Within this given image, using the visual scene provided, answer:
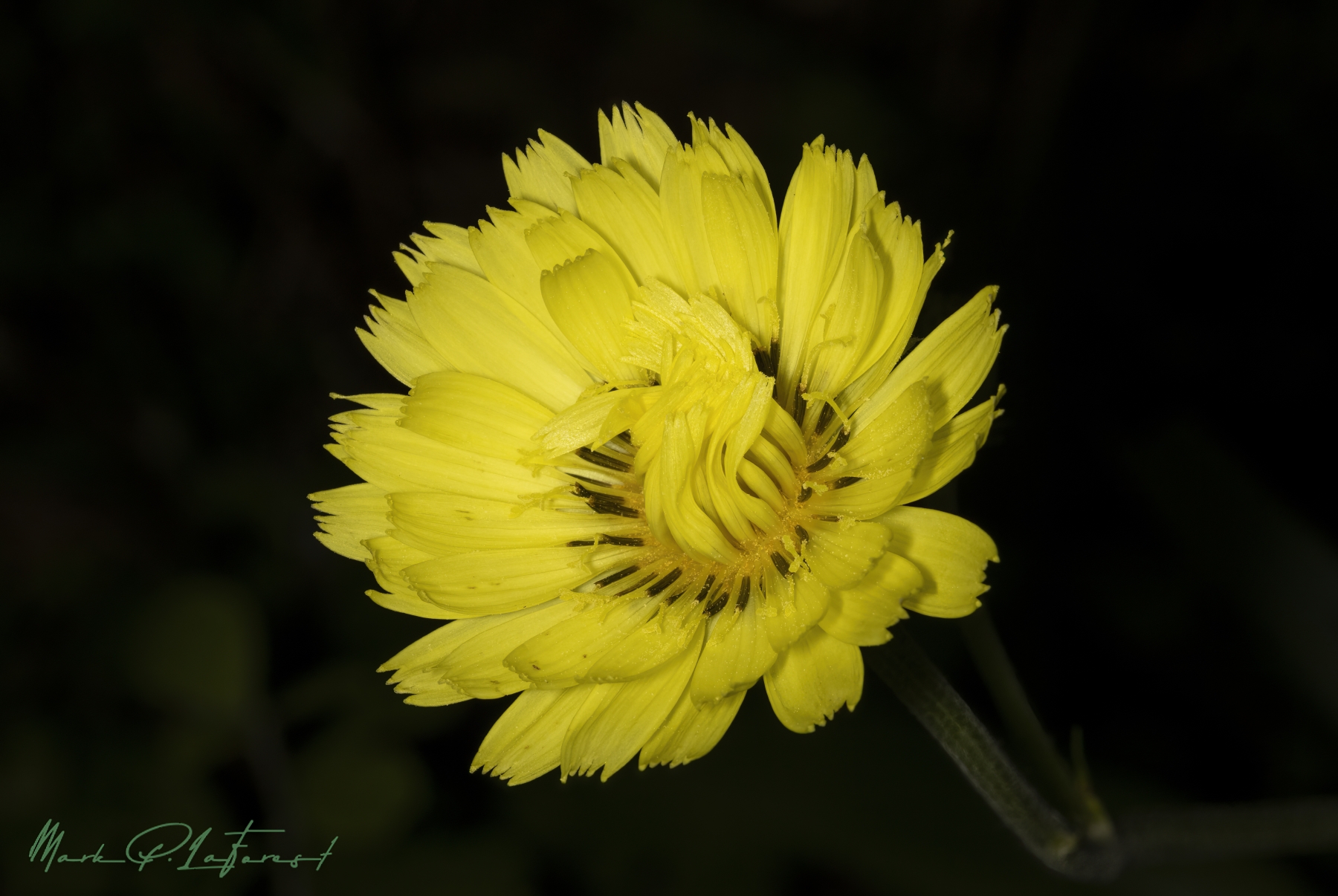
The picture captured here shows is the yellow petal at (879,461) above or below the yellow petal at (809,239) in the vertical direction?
below

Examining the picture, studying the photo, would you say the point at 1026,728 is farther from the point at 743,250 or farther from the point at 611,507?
the point at 743,250

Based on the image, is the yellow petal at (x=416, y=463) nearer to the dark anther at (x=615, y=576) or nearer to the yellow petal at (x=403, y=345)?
the yellow petal at (x=403, y=345)

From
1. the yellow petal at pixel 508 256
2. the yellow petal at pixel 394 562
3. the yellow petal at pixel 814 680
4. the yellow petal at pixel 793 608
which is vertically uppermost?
the yellow petal at pixel 508 256

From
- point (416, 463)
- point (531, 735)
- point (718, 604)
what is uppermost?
point (416, 463)

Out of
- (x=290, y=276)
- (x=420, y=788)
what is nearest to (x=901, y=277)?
(x=420, y=788)
